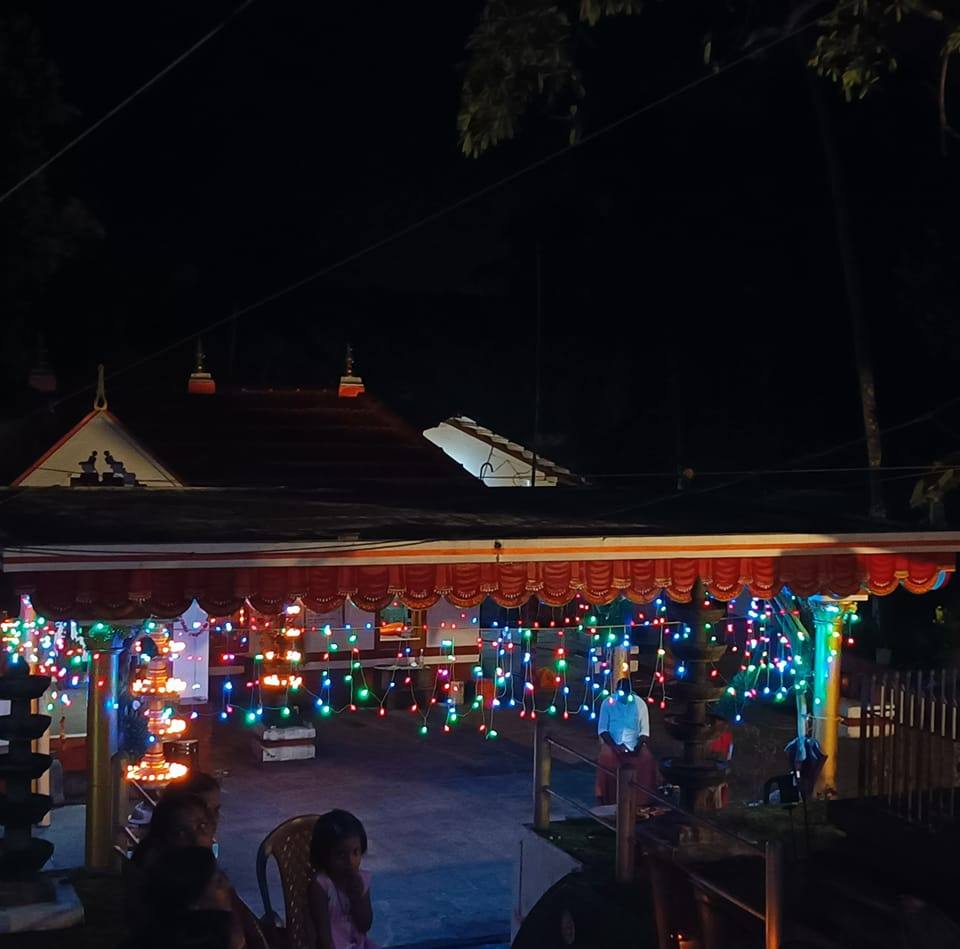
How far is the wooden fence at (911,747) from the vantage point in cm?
880

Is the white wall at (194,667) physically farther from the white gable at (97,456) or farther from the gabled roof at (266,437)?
the gabled roof at (266,437)

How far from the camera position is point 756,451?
29109 mm

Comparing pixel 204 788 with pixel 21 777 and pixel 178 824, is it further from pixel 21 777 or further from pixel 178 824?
pixel 21 777

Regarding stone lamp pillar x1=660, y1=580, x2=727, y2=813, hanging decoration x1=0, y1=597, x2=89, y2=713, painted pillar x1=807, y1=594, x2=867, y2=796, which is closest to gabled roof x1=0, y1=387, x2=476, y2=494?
hanging decoration x1=0, y1=597, x2=89, y2=713

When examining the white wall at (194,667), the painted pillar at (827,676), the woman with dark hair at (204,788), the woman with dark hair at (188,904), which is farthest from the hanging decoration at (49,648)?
the painted pillar at (827,676)

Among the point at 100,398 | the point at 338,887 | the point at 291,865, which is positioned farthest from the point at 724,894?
the point at 100,398

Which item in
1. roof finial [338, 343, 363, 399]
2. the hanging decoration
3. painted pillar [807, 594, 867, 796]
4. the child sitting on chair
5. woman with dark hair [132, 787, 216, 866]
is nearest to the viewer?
woman with dark hair [132, 787, 216, 866]

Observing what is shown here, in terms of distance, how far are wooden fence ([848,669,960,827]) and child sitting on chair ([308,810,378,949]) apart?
4188 millimetres

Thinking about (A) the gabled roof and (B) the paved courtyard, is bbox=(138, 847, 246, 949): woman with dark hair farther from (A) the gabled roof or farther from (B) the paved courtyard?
(A) the gabled roof

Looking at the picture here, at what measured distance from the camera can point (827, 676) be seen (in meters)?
12.3

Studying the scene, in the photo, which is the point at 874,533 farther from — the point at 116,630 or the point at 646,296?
the point at 646,296

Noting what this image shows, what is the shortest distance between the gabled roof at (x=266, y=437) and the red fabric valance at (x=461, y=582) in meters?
8.64

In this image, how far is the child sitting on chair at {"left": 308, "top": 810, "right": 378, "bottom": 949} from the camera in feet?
21.2

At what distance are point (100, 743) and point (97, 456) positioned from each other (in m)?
8.33
